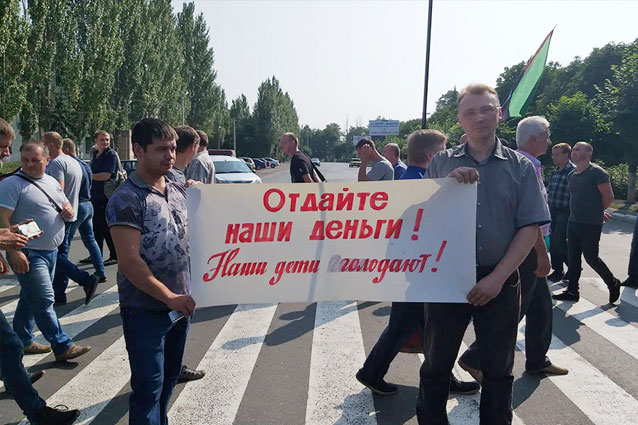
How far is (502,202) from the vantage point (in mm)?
2590

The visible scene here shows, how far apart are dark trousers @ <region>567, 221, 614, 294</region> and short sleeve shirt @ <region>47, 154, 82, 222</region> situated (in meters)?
6.16

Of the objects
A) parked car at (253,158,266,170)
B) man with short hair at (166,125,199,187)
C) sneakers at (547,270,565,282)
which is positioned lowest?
parked car at (253,158,266,170)

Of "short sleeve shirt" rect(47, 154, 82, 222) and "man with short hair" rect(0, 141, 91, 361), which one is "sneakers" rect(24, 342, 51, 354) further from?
"short sleeve shirt" rect(47, 154, 82, 222)

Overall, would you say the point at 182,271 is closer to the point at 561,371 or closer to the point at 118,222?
the point at 118,222

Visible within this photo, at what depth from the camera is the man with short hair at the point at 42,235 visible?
3982 millimetres

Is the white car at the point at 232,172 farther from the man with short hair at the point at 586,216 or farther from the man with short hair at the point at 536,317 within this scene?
the man with short hair at the point at 536,317

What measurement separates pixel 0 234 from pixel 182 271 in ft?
4.01

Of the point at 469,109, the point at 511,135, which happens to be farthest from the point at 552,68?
the point at 469,109

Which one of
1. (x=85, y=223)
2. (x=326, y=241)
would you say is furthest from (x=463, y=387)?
(x=85, y=223)

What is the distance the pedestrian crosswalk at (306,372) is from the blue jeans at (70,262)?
29cm

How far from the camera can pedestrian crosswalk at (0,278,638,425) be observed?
3.42m

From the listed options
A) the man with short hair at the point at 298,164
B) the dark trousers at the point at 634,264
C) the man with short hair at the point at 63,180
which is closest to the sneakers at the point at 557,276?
the dark trousers at the point at 634,264

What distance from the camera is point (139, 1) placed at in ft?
125

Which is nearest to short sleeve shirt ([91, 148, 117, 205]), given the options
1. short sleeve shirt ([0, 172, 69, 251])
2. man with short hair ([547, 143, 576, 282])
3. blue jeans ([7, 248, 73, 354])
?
short sleeve shirt ([0, 172, 69, 251])
